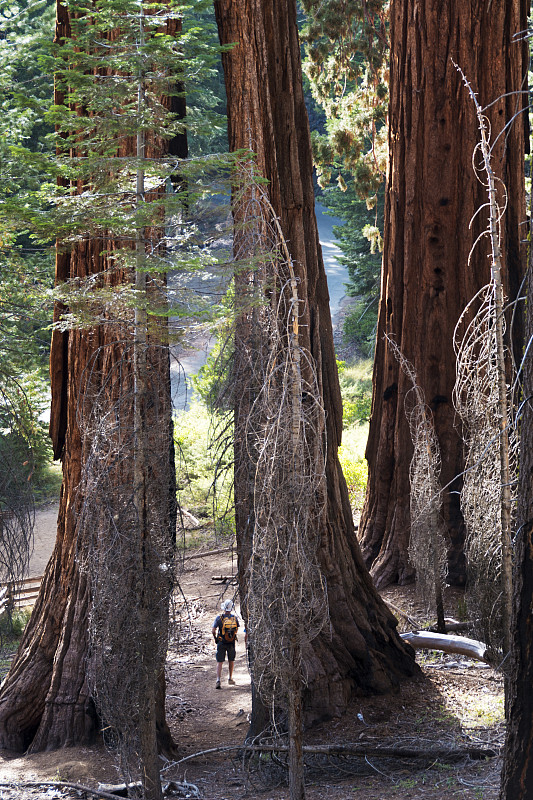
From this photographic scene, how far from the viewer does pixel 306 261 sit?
7.19m

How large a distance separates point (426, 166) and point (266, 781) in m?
7.54

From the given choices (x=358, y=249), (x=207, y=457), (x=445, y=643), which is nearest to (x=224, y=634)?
(x=445, y=643)

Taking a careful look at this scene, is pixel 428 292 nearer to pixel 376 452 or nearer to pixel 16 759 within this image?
pixel 376 452

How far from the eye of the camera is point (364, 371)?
2552 centimetres

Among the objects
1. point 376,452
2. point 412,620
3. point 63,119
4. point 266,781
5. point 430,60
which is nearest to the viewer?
point 63,119

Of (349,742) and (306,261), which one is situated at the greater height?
(306,261)

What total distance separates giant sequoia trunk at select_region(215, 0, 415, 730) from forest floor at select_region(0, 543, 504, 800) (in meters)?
0.30

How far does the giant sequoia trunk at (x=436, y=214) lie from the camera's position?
9.74 m

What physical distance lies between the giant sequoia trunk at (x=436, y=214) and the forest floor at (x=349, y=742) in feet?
8.97

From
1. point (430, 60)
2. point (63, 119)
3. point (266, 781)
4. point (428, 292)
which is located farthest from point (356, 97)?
point (266, 781)

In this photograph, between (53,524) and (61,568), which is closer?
(61,568)

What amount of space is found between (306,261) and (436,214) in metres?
3.64

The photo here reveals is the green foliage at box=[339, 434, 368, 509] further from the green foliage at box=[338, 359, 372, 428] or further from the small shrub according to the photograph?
the green foliage at box=[338, 359, 372, 428]

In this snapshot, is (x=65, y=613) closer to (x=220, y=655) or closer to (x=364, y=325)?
(x=220, y=655)
